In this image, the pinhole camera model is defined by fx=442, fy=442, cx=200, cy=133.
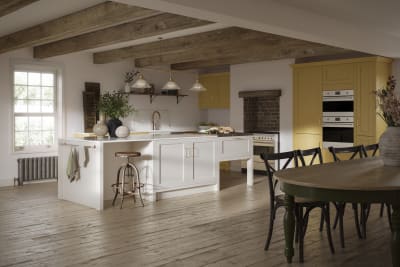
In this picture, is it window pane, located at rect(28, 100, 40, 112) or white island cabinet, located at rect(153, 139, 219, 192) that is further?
window pane, located at rect(28, 100, 40, 112)

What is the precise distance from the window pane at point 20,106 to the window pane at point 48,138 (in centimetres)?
58

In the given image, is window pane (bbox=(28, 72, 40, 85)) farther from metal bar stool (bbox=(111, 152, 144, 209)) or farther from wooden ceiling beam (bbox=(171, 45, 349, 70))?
wooden ceiling beam (bbox=(171, 45, 349, 70))

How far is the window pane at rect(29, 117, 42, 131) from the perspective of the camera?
8.17 meters

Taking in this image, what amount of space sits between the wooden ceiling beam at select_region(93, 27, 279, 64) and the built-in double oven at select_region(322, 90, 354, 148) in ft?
6.24

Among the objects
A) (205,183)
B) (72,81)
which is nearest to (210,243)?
(205,183)

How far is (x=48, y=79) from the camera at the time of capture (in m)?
8.34

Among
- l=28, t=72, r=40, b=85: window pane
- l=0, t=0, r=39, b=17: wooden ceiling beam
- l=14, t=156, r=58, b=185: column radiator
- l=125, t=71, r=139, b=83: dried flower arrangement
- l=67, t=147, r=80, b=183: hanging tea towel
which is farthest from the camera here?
l=125, t=71, r=139, b=83: dried flower arrangement

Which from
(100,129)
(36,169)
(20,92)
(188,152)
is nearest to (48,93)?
(20,92)

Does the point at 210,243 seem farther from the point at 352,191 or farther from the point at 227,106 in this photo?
the point at 227,106

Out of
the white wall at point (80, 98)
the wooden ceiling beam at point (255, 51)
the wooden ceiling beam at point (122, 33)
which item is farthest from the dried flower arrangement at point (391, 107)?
the white wall at point (80, 98)

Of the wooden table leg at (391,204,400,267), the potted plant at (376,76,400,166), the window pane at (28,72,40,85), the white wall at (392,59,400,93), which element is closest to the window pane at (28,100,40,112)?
the window pane at (28,72,40,85)

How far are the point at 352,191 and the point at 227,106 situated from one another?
23.9ft

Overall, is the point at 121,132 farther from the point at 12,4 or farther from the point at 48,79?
the point at 48,79

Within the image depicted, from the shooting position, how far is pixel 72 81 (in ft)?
28.0
